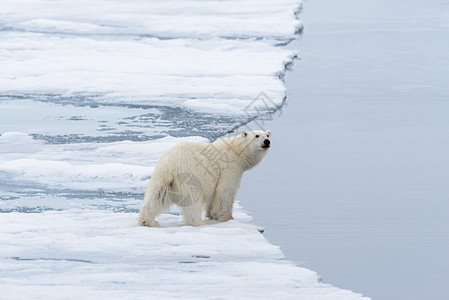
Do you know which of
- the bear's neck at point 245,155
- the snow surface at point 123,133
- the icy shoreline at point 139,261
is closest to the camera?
the icy shoreline at point 139,261

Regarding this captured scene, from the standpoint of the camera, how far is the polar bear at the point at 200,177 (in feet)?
18.4

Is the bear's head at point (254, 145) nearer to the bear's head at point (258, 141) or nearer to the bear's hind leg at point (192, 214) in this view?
the bear's head at point (258, 141)

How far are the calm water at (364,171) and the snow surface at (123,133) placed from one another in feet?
1.01

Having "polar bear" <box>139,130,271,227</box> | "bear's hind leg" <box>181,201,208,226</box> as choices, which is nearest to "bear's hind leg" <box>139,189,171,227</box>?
"polar bear" <box>139,130,271,227</box>

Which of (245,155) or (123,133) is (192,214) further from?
(123,133)

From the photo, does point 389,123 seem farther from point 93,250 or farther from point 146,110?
point 93,250

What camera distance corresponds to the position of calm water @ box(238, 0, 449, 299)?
5.27m

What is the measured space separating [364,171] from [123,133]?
7.80ft

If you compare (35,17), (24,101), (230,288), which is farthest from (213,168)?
(35,17)

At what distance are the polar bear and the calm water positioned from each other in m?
0.36

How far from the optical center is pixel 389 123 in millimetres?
9430

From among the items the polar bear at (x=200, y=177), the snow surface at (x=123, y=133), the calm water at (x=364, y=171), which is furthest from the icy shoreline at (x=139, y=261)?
the calm water at (x=364, y=171)

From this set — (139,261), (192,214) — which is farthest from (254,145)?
(139,261)

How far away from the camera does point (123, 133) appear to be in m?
8.69
